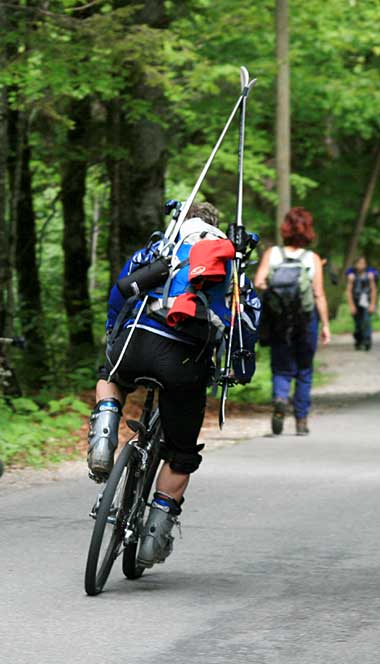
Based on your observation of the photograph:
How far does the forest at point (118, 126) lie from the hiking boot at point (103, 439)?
5.48m

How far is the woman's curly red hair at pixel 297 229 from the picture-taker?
12836mm

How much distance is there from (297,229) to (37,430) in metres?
2.86

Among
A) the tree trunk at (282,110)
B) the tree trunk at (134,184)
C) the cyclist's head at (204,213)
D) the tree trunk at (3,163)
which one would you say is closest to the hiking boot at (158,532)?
the cyclist's head at (204,213)

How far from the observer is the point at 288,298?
13016 millimetres

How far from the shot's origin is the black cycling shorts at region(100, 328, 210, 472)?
→ 6383mm

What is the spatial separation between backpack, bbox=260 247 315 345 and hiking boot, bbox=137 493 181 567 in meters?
6.50

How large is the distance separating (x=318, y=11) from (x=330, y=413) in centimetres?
1119

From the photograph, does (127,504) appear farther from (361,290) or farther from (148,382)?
(361,290)

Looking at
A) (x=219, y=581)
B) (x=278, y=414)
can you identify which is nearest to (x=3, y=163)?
(x=278, y=414)

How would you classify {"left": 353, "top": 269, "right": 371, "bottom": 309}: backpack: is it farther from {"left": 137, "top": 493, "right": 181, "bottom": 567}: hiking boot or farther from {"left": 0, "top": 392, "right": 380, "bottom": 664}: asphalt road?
{"left": 137, "top": 493, "right": 181, "bottom": 567}: hiking boot

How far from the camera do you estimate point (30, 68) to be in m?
14.2

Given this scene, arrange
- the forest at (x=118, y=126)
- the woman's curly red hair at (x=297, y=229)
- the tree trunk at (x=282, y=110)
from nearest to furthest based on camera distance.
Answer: the woman's curly red hair at (x=297, y=229), the forest at (x=118, y=126), the tree trunk at (x=282, y=110)

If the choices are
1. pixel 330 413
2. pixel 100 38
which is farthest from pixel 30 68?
pixel 330 413

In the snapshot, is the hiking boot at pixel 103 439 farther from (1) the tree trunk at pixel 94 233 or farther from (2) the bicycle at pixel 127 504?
(1) the tree trunk at pixel 94 233
